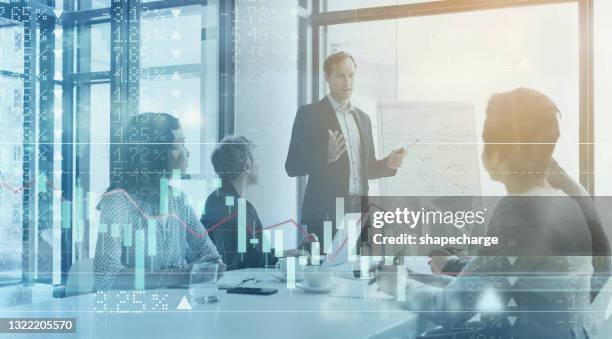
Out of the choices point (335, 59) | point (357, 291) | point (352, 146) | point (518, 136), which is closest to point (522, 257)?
point (518, 136)

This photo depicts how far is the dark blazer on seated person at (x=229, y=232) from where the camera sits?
1.71 m

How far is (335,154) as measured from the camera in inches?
66.0

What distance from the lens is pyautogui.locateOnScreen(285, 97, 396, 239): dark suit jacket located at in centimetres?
165

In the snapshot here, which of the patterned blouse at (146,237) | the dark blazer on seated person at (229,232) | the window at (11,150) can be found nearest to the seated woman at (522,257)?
the dark blazer on seated person at (229,232)

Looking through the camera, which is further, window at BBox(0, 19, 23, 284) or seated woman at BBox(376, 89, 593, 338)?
window at BBox(0, 19, 23, 284)

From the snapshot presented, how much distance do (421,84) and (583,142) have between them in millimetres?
541

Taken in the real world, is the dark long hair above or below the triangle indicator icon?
above

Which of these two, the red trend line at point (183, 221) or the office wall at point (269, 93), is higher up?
the office wall at point (269, 93)

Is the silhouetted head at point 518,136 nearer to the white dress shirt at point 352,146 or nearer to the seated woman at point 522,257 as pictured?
the seated woman at point 522,257

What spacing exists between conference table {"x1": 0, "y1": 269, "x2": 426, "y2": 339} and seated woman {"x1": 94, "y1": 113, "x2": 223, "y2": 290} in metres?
0.07

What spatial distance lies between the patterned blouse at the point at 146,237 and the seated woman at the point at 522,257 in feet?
2.07

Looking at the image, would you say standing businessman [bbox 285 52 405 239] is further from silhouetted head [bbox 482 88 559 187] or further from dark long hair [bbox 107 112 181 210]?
dark long hair [bbox 107 112 181 210]

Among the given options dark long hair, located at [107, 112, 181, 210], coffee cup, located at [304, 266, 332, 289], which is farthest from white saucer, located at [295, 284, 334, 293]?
dark long hair, located at [107, 112, 181, 210]

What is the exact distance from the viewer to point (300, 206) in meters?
1.65
